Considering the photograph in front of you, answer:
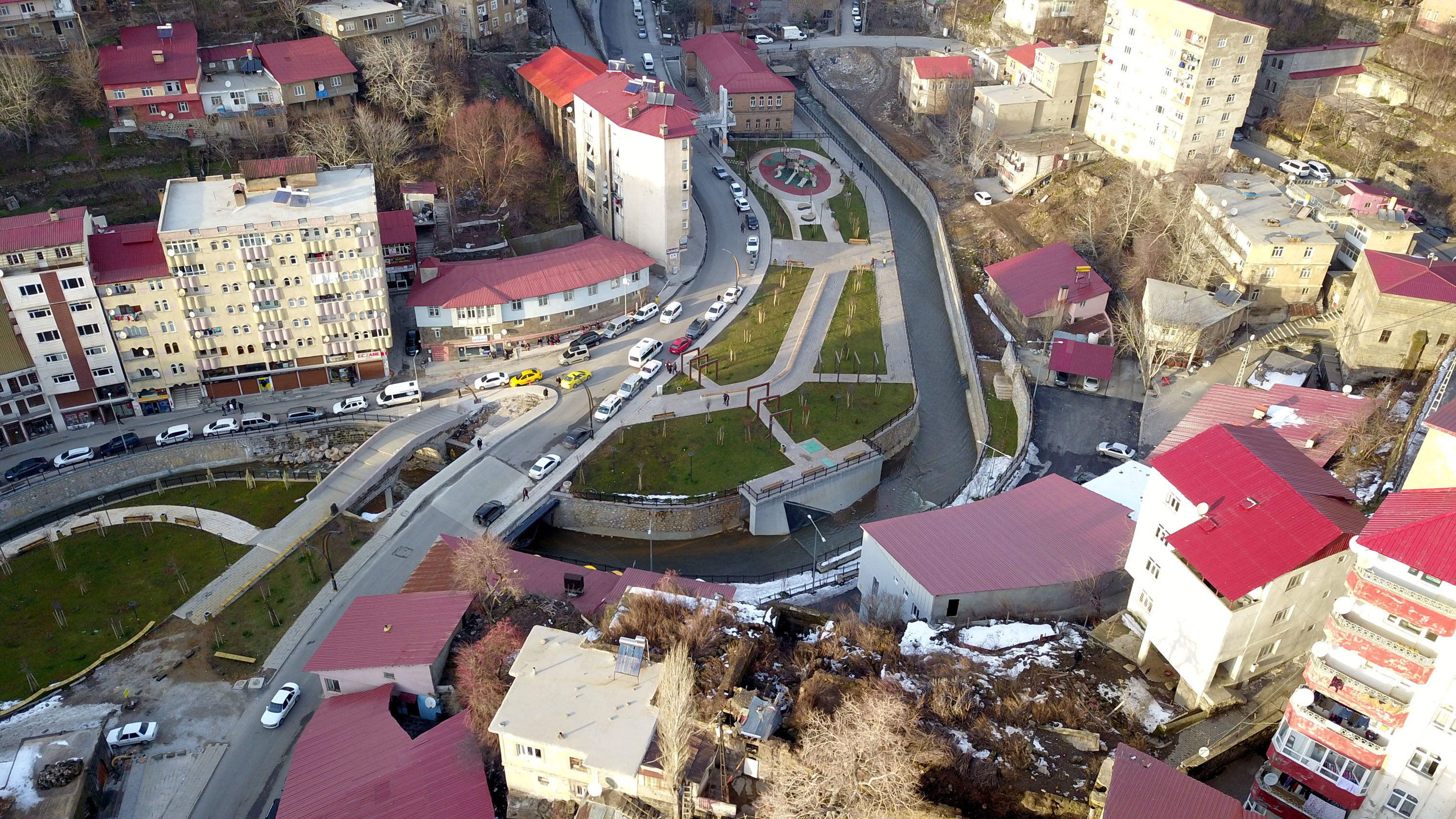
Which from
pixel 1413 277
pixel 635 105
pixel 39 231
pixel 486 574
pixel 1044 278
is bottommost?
pixel 486 574

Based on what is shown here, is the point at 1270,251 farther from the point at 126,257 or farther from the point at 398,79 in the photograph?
the point at 126,257

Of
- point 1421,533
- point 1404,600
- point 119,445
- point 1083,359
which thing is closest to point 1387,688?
point 1404,600

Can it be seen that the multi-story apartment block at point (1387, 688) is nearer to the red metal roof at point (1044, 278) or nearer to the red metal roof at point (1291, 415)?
the red metal roof at point (1291, 415)

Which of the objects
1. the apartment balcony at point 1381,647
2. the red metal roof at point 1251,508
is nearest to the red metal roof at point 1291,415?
the red metal roof at point 1251,508

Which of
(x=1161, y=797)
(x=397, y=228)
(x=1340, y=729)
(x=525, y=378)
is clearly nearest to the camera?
(x=1161, y=797)

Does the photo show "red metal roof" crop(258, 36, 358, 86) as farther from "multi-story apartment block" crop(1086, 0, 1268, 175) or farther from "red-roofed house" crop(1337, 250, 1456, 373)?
"red-roofed house" crop(1337, 250, 1456, 373)

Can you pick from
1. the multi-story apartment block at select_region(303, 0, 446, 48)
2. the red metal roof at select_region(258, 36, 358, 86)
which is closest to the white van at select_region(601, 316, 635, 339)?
the red metal roof at select_region(258, 36, 358, 86)
